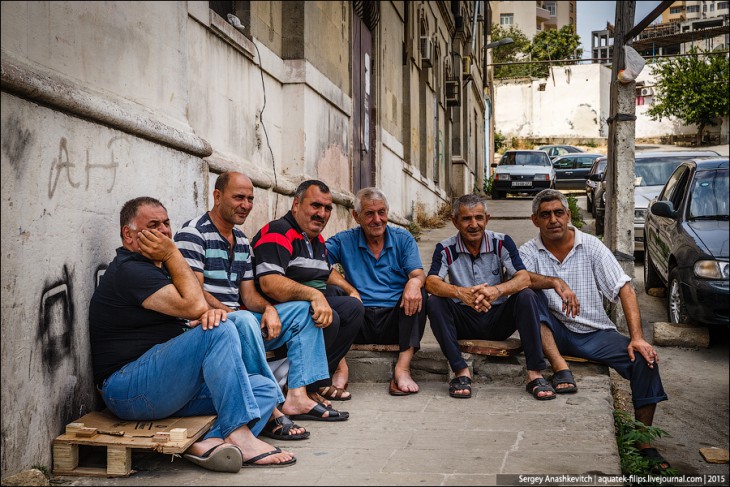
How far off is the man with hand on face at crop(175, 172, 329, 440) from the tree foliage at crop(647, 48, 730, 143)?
40.8m

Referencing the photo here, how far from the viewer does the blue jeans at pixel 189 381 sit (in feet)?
12.3

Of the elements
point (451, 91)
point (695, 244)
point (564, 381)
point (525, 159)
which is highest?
point (451, 91)

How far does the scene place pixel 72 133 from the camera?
12.6 ft

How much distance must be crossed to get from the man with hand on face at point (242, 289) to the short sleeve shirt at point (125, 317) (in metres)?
0.62

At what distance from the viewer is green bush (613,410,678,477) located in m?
4.46

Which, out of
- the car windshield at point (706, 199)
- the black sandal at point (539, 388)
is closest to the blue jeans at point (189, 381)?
the black sandal at point (539, 388)

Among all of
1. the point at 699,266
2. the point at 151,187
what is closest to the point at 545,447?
the point at 151,187

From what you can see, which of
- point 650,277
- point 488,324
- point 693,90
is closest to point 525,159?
point 650,277

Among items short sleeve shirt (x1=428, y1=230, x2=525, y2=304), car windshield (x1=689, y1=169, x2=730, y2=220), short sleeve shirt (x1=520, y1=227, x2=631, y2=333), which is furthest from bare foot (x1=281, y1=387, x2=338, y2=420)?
car windshield (x1=689, y1=169, x2=730, y2=220)

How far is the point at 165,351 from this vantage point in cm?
375

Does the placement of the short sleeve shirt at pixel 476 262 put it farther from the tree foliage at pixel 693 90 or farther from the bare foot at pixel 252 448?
the tree foliage at pixel 693 90

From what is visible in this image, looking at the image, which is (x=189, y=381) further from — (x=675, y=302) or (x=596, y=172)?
(x=596, y=172)

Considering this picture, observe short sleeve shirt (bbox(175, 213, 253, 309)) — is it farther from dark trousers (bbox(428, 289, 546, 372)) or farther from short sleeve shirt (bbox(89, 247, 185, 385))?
dark trousers (bbox(428, 289, 546, 372))

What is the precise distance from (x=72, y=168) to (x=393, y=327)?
8.73ft
